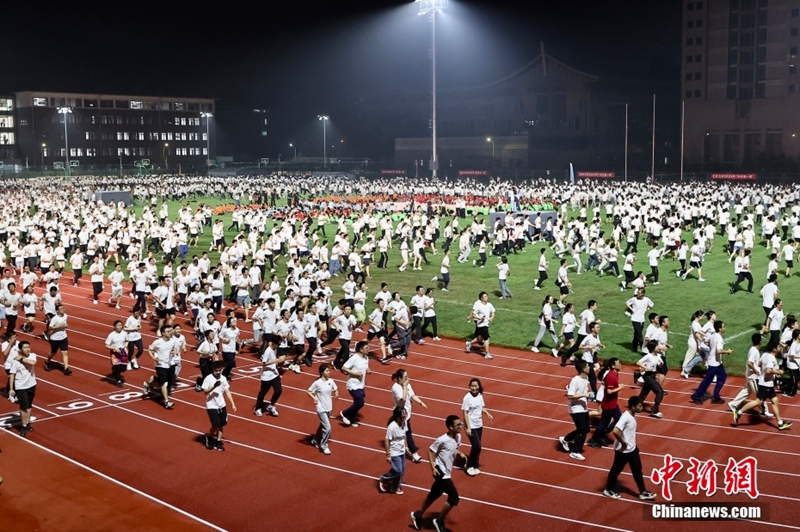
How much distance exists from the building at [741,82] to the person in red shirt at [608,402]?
66.1 meters

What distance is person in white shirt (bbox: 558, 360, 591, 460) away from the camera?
13133 mm

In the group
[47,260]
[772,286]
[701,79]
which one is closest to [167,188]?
[47,260]

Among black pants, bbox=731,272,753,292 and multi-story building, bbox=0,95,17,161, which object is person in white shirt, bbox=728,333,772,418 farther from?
multi-story building, bbox=0,95,17,161

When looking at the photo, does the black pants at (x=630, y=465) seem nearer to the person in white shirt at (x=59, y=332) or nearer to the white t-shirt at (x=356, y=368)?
the white t-shirt at (x=356, y=368)

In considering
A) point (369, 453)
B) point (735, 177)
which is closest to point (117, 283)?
point (369, 453)

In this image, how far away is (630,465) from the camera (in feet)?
38.8

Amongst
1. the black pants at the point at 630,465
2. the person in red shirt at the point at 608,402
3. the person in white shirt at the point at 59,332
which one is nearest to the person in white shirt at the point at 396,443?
the black pants at the point at 630,465

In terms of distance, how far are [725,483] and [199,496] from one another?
296 inches

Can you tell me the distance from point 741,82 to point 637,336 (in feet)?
224

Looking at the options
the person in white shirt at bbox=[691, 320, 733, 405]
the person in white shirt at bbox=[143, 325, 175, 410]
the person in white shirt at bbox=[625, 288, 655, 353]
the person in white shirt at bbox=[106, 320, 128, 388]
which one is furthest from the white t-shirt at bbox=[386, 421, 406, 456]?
the person in white shirt at bbox=[625, 288, 655, 353]

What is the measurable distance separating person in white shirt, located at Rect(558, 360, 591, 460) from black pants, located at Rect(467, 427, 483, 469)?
1.52 m

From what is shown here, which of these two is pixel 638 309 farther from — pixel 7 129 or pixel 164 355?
pixel 7 129

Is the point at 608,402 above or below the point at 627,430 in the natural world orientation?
below

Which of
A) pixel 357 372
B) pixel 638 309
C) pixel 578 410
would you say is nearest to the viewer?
pixel 578 410
